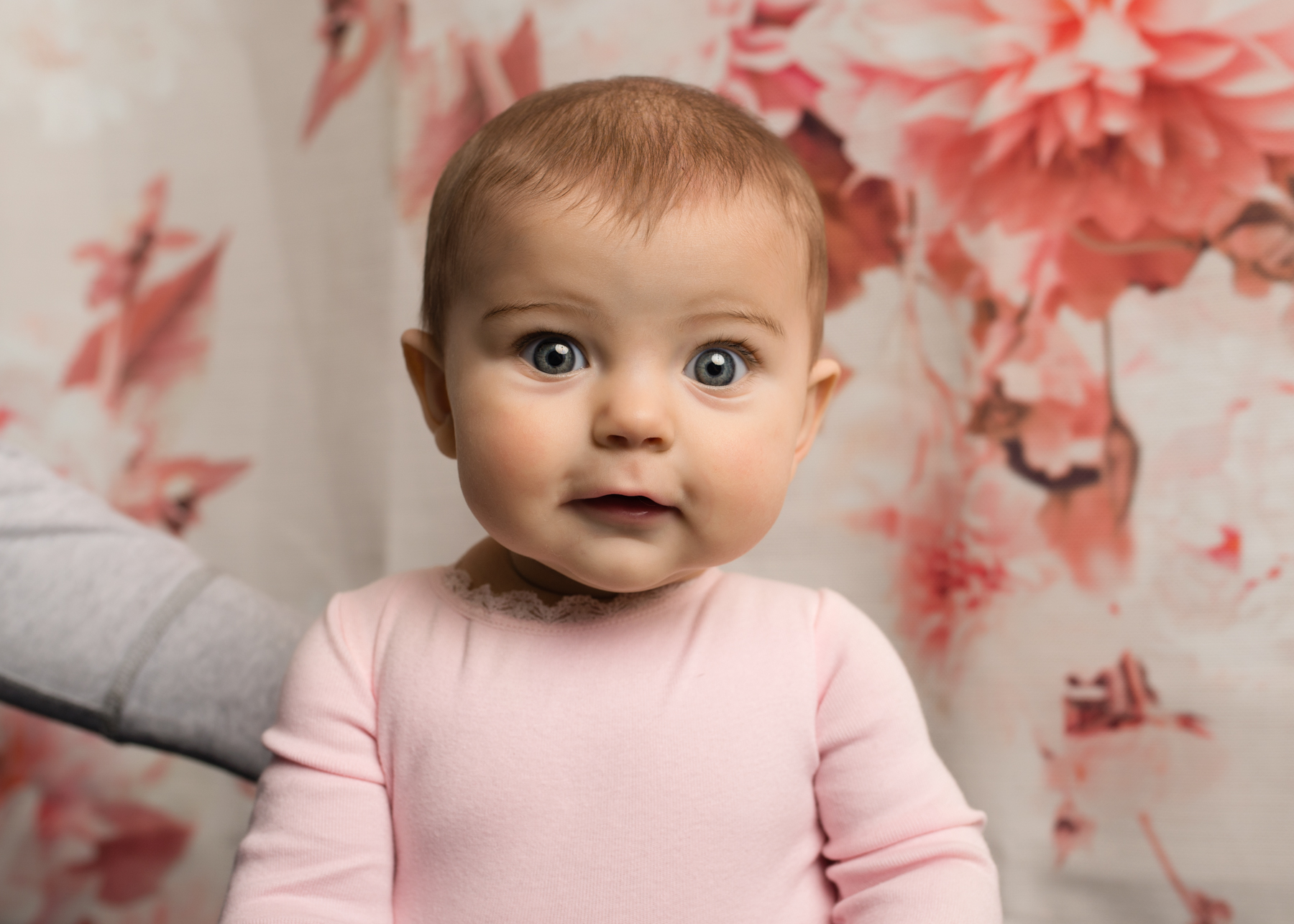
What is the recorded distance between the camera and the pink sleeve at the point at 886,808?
0.60 meters

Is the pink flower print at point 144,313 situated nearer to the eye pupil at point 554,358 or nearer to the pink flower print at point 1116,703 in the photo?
the eye pupil at point 554,358

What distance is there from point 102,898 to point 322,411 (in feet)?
1.94

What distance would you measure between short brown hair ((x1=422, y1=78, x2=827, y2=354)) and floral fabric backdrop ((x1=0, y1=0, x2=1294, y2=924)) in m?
0.37

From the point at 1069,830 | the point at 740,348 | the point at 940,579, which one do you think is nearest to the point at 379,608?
the point at 740,348

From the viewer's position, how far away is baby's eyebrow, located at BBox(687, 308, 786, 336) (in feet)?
1.86

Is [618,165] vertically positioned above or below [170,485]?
above

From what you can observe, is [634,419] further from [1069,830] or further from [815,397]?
[1069,830]

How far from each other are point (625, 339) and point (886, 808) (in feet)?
1.05

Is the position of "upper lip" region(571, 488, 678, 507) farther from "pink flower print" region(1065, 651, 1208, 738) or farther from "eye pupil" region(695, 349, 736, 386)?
"pink flower print" region(1065, 651, 1208, 738)

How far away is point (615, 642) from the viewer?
64cm

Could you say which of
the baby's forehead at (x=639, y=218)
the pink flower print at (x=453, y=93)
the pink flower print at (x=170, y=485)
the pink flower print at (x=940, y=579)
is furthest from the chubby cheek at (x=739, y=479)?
the pink flower print at (x=170, y=485)

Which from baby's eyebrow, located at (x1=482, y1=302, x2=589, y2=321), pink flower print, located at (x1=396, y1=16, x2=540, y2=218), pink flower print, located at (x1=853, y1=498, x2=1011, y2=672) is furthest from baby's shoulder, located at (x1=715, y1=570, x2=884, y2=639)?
pink flower print, located at (x1=396, y1=16, x2=540, y2=218)

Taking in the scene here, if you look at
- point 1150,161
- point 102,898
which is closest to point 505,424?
point 1150,161

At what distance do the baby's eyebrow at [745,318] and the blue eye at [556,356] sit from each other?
0.07 m
